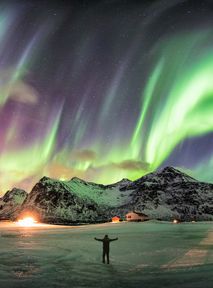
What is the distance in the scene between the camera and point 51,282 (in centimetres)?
2034

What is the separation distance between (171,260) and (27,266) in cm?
1052

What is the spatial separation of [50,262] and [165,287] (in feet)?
37.1

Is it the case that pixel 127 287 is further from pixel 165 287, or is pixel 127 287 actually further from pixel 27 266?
pixel 27 266

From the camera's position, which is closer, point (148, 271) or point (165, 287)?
point (165, 287)

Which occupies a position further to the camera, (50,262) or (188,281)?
(50,262)

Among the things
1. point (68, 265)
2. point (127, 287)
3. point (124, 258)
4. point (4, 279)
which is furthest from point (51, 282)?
point (124, 258)

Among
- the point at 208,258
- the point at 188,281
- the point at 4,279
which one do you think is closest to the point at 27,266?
the point at 4,279

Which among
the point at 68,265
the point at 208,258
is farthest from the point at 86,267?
the point at 208,258

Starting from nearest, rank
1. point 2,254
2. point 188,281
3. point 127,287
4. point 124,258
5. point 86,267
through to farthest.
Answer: point 127,287, point 188,281, point 86,267, point 124,258, point 2,254

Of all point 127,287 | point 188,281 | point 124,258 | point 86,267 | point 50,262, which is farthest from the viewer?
point 124,258

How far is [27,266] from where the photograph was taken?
83.9 ft

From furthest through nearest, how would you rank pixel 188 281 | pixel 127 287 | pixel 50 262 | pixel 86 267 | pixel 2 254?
1. pixel 2 254
2. pixel 50 262
3. pixel 86 267
4. pixel 188 281
5. pixel 127 287

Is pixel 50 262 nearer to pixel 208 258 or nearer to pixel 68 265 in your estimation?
pixel 68 265

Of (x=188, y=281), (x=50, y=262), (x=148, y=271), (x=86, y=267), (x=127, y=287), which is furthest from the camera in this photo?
(x=50, y=262)
